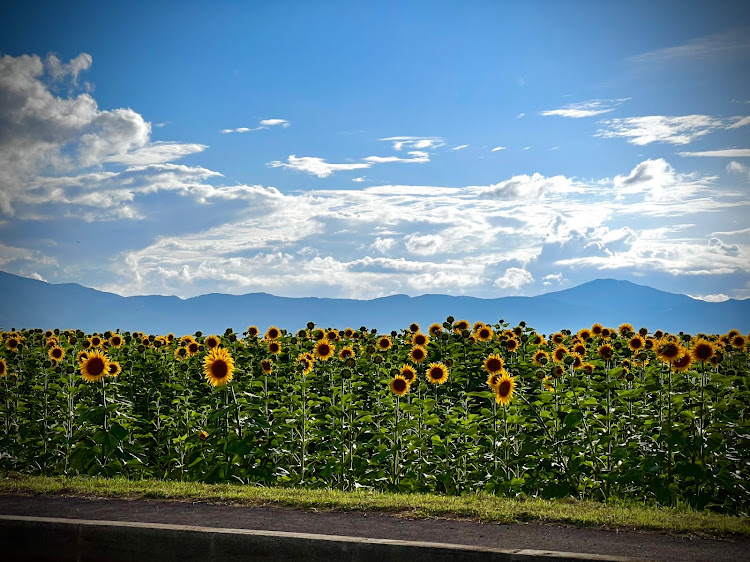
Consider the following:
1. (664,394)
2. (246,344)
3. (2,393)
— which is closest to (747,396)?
(664,394)

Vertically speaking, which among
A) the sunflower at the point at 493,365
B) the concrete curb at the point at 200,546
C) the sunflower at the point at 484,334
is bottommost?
the concrete curb at the point at 200,546

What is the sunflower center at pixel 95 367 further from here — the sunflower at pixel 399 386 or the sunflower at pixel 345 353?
the sunflower at pixel 399 386

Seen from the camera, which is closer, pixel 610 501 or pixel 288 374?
pixel 610 501

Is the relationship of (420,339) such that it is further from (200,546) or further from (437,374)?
(200,546)

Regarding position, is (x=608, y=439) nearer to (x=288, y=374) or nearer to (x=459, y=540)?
(x=459, y=540)

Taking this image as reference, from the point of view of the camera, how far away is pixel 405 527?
8.12m

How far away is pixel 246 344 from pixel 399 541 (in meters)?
6.60

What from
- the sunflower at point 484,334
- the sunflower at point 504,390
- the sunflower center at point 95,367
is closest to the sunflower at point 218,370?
the sunflower center at point 95,367

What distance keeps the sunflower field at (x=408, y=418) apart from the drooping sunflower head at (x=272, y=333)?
0.10 feet

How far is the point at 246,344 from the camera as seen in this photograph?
1356 centimetres

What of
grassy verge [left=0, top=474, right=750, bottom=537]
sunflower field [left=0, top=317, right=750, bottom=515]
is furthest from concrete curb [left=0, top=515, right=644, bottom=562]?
sunflower field [left=0, top=317, right=750, bottom=515]

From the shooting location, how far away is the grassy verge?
8308 millimetres

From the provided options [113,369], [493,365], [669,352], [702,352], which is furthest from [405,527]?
[113,369]

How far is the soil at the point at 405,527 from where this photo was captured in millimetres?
7469
